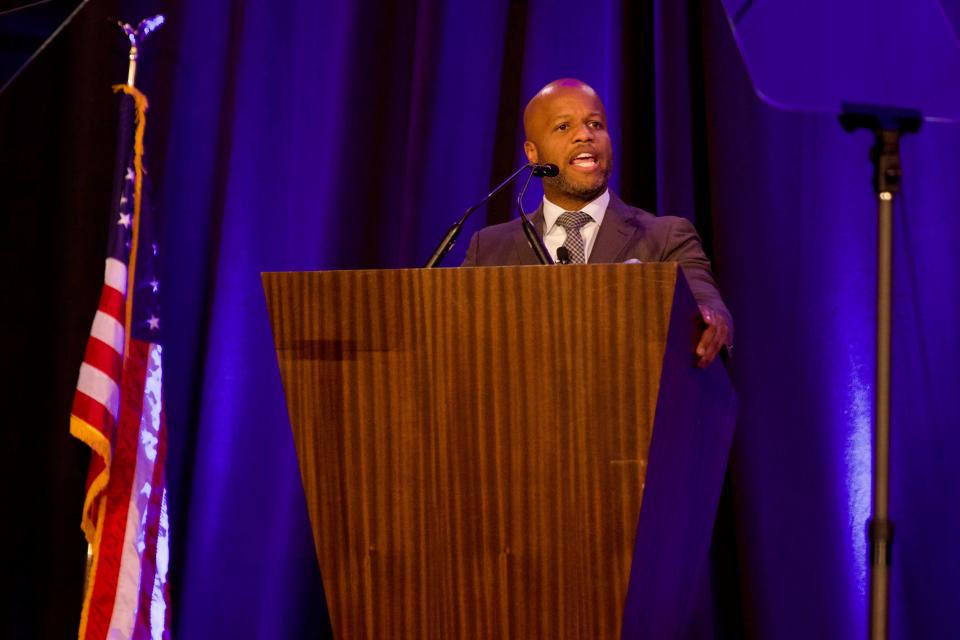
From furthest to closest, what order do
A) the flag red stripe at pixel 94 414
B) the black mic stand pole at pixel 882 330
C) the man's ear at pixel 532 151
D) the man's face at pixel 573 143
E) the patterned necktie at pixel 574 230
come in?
the flag red stripe at pixel 94 414 → the man's ear at pixel 532 151 → the man's face at pixel 573 143 → the patterned necktie at pixel 574 230 → the black mic stand pole at pixel 882 330

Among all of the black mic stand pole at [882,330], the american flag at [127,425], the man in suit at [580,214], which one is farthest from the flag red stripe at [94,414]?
the black mic stand pole at [882,330]

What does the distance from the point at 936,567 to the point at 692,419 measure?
5.30ft

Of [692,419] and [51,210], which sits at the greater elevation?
[51,210]

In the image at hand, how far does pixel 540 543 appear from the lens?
1.68 metres

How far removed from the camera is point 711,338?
71.1 inches

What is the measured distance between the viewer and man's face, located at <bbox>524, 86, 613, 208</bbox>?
297 centimetres

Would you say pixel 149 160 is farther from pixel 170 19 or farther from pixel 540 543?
pixel 540 543

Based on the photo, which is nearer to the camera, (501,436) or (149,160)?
(501,436)

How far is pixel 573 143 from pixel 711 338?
1.30 metres

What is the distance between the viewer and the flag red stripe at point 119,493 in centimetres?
316

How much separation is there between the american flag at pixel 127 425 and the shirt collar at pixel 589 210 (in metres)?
1.29

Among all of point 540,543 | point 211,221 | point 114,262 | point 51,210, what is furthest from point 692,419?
point 51,210

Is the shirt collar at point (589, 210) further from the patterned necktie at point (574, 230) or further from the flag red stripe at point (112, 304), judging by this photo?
the flag red stripe at point (112, 304)

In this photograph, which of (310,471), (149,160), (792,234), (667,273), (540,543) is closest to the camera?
(667,273)
